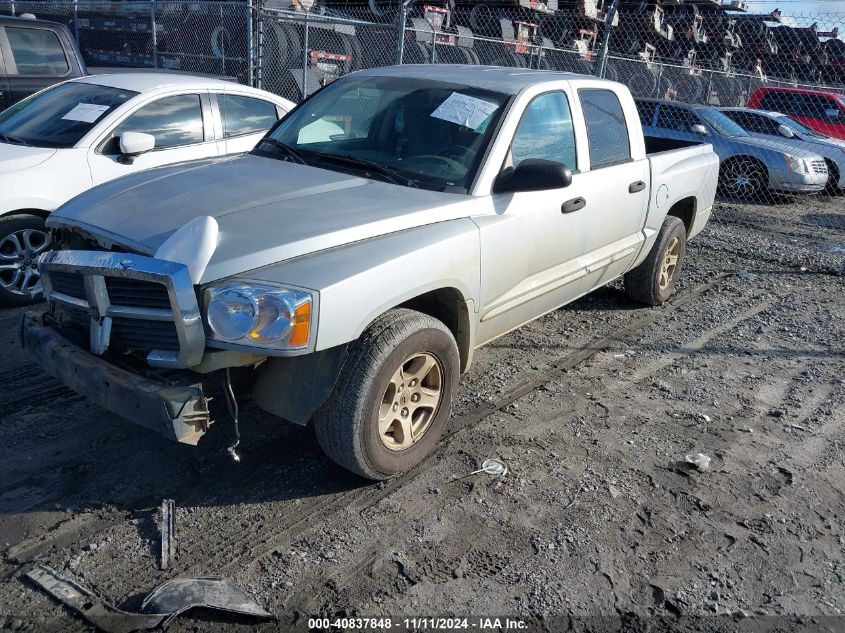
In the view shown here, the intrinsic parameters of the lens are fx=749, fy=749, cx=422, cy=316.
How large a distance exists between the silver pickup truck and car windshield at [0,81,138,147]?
198cm

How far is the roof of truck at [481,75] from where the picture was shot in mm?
4363

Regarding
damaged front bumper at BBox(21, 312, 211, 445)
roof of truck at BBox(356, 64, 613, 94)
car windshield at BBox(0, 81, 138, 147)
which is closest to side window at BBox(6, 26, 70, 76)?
car windshield at BBox(0, 81, 138, 147)

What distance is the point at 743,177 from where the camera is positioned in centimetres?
1254

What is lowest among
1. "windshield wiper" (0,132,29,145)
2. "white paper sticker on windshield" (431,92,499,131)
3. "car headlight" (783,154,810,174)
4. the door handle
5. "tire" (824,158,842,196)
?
"tire" (824,158,842,196)

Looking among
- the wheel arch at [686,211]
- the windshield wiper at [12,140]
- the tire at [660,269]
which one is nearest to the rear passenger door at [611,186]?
the tire at [660,269]

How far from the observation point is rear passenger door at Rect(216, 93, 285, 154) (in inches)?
256

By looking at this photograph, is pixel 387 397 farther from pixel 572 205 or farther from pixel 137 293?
pixel 572 205

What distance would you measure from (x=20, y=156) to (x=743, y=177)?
10985mm

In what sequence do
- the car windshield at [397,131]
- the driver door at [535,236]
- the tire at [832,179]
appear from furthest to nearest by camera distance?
the tire at [832,179], the car windshield at [397,131], the driver door at [535,236]

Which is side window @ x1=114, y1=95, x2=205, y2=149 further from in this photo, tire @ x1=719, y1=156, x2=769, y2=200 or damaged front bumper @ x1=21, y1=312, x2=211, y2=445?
tire @ x1=719, y1=156, x2=769, y2=200

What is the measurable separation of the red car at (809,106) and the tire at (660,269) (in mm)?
11065

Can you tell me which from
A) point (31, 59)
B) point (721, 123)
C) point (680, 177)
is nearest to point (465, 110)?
point (680, 177)

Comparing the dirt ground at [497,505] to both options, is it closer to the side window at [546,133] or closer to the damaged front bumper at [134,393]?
the damaged front bumper at [134,393]

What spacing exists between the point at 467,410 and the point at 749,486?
155 cm
